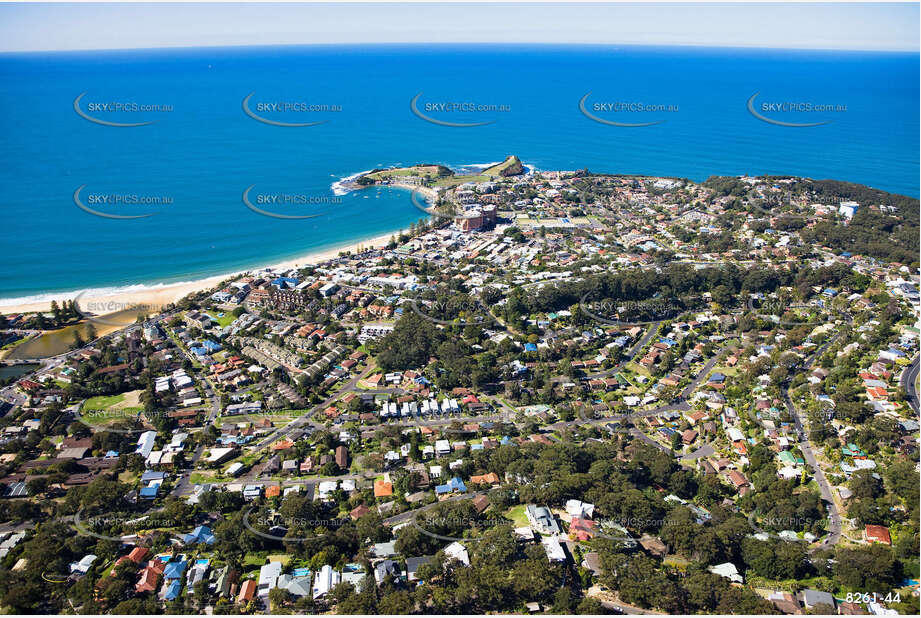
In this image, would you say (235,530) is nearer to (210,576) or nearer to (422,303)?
(210,576)

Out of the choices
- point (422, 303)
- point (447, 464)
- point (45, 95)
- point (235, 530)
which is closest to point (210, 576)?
point (235, 530)

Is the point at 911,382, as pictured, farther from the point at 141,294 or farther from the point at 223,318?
the point at 141,294

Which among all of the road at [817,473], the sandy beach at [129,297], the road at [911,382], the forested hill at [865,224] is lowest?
the sandy beach at [129,297]

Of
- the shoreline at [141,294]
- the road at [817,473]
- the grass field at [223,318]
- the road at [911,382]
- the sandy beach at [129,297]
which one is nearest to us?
the road at [817,473]

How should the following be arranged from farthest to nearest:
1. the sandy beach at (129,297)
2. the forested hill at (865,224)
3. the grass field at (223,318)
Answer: the forested hill at (865,224) < the sandy beach at (129,297) < the grass field at (223,318)

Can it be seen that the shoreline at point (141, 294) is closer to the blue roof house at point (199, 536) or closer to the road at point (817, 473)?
the blue roof house at point (199, 536)

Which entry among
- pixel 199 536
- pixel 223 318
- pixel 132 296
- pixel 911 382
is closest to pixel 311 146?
pixel 132 296

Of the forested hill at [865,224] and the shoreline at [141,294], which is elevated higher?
the forested hill at [865,224]

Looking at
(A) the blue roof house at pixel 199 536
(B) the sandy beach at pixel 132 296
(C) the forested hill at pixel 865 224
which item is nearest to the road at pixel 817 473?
(C) the forested hill at pixel 865 224
